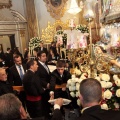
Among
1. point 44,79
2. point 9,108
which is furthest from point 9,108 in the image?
point 44,79

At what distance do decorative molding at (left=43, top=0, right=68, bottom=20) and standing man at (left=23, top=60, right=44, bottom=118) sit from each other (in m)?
8.79

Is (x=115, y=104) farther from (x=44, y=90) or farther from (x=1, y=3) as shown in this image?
(x=1, y=3)

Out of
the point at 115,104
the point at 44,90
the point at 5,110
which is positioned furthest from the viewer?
the point at 44,90

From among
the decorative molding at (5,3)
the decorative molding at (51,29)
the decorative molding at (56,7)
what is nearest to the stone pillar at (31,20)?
the decorative molding at (51,29)

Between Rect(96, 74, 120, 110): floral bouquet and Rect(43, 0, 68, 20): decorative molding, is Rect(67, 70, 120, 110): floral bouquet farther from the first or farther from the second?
Rect(43, 0, 68, 20): decorative molding

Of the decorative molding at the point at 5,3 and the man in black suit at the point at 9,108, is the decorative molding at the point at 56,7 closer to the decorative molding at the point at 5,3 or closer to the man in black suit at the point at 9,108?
the decorative molding at the point at 5,3

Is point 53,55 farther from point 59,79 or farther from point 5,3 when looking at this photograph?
point 5,3

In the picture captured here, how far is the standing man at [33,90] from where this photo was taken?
13.4 feet

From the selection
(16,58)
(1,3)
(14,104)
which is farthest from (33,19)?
(14,104)

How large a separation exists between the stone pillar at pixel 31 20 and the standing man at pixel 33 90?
895cm

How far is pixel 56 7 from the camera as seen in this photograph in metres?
12.8

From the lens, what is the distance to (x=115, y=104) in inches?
110

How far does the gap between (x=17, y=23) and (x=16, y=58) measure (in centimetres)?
801

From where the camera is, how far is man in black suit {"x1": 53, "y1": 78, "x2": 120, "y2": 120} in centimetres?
169
